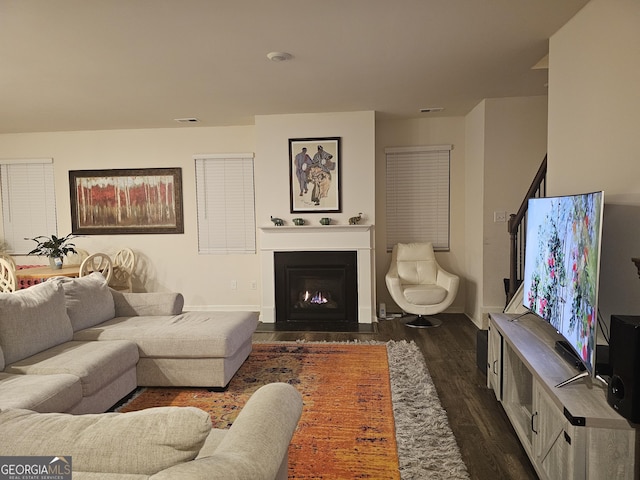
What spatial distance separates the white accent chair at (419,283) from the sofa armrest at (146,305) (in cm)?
231

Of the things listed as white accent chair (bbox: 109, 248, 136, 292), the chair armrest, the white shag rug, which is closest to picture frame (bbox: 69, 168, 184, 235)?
white accent chair (bbox: 109, 248, 136, 292)

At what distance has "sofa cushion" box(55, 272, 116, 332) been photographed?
3.07 metres

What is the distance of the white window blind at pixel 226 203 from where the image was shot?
5.48 meters

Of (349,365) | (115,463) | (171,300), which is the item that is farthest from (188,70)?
(115,463)

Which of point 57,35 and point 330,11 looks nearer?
point 330,11

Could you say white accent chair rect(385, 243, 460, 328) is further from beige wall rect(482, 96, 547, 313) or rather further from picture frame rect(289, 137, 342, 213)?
picture frame rect(289, 137, 342, 213)

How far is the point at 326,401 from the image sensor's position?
2.83 metres

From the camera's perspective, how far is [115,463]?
3.45 ft

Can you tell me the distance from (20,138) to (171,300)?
4.03 metres

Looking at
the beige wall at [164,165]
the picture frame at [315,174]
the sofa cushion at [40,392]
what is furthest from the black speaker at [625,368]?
the beige wall at [164,165]

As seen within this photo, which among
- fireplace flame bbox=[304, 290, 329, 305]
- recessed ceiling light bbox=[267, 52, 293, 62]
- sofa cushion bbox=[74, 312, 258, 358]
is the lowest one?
fireplace flame bbox=[304, 290, 329, 305]

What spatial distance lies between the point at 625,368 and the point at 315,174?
379 cm

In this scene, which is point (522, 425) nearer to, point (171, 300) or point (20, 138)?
point (171, 300)

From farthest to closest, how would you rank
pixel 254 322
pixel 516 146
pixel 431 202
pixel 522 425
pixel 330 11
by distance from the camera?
pixel 431 202 < pixel 516 146 < pixel 254 322 < pixel 330 11 < pixel 522 425
